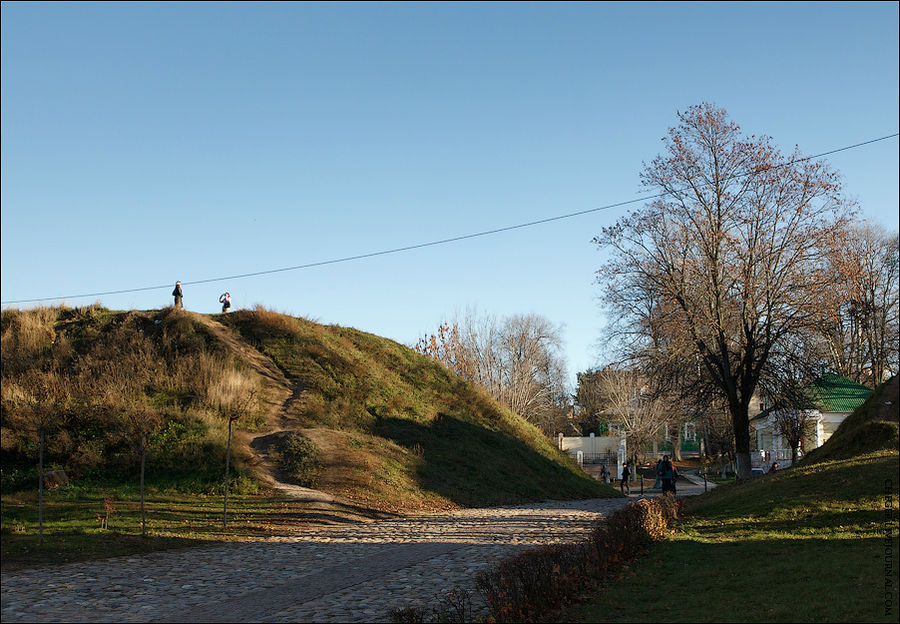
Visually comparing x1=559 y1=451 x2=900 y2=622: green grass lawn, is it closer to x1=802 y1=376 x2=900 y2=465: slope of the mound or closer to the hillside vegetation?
x1=802 y1=376 x2=900 y2=465: slope of the mound

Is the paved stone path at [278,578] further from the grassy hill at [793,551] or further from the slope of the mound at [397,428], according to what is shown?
the slope of the mound at [397,428]

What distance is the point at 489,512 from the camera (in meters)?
20.4

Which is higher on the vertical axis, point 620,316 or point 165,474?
point 620,316

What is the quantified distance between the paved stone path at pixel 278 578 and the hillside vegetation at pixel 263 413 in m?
5.48

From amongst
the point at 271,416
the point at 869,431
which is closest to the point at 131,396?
the point at 271,416

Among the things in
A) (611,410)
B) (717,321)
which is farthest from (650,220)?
(611,410)

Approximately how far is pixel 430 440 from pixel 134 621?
18923mm

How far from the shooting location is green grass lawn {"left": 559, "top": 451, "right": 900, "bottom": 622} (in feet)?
23.9

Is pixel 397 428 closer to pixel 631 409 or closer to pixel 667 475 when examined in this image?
pixel 667 475

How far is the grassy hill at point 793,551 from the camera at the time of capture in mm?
7316

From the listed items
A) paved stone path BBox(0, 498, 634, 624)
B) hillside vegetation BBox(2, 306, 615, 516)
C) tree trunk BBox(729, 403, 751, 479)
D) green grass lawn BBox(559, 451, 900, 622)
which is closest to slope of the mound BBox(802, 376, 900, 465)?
green grass lawn BBox(559, 451, 900, 622)

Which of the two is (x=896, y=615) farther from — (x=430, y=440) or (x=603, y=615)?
(x=430, y=440)

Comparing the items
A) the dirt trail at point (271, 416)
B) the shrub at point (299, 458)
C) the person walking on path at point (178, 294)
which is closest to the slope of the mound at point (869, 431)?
the dirt trail at point (271, 416)

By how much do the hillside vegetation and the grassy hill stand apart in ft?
30.1
